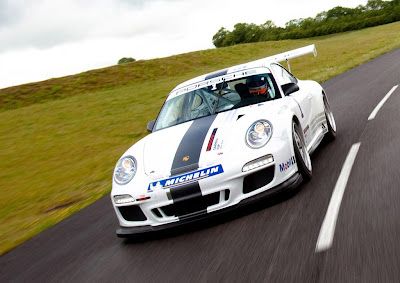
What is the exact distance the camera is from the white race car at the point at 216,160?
4281 mm

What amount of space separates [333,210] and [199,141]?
1488 mm

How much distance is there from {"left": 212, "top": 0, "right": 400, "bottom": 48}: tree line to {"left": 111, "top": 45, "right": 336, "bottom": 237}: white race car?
274 ft

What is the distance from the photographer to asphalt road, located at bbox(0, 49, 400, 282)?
3.05 metres

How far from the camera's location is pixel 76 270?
4.20 meters

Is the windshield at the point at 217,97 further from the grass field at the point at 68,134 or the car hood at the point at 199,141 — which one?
the grass field at the point at 68,134

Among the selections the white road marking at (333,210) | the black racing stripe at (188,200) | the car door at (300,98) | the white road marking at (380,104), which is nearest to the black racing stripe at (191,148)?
the black racing stripe at (188,200)

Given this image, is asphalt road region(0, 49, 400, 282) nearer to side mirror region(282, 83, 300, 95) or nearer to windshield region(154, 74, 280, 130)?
side mirror region(282, 83, 300, 95)

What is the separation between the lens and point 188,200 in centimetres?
425

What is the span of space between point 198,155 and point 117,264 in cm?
125

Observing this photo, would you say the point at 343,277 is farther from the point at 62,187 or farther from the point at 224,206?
the point at 62,187

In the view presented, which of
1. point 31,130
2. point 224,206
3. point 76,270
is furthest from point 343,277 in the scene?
point 31,130

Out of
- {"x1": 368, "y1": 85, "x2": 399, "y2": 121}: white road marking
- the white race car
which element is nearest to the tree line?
{"x1": 368, "y1": 85, "x2": 399, "y2": 121}: white road marking

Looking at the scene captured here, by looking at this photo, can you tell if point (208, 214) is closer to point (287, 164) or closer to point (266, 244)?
point (266, 244)

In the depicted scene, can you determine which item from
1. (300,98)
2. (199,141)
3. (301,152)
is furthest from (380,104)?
(199,141)
